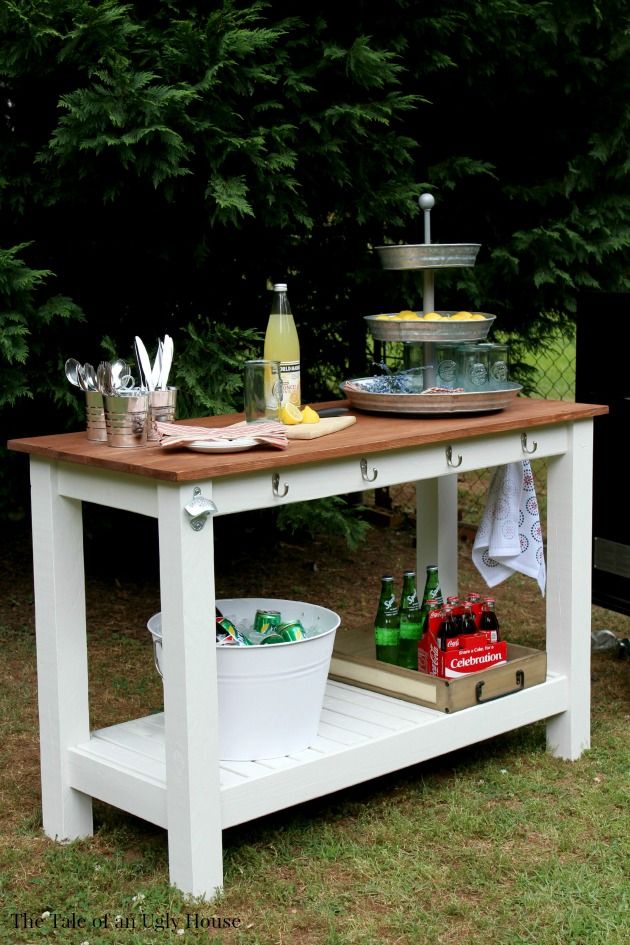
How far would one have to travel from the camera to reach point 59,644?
9.04 feet

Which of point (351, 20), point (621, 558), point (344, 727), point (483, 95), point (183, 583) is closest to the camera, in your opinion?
point (183, 583)

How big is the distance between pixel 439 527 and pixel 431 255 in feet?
3.07

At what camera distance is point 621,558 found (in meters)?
3.67

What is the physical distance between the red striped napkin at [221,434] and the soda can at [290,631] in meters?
0.49

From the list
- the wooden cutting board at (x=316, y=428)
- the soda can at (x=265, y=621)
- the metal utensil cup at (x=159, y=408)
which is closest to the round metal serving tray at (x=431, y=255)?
the wooden cutting board at (x=316, y=428)

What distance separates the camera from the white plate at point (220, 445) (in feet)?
8.34

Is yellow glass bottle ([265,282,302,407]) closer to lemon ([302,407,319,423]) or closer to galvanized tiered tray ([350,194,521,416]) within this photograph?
lemon ([302,407,319,423])

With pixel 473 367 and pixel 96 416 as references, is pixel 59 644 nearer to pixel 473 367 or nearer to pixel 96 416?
pixel 96 416

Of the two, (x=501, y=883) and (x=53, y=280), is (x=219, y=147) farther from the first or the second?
(x=501, y=883)

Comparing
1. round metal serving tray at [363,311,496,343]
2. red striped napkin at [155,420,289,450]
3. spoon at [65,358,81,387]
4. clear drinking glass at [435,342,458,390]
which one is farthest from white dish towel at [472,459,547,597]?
spoon at [65,358,81,387]

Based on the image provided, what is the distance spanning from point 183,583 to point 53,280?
2.27m

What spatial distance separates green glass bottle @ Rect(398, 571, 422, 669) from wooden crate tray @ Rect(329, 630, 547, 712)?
89 millimetres

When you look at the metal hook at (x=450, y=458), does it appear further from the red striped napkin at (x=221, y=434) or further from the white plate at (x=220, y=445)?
the white plate at (x=220, y=445)

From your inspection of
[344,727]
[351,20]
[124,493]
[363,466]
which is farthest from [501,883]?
[351,20]
